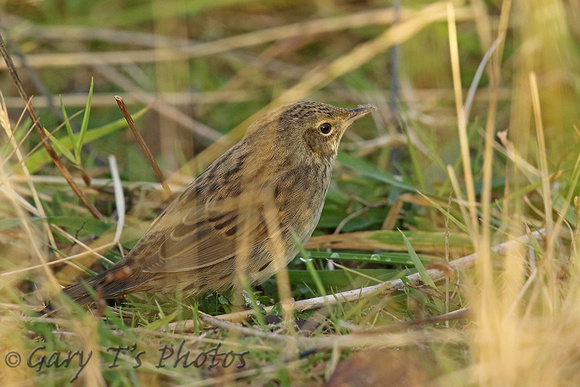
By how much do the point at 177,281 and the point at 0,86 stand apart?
4232 millimetres

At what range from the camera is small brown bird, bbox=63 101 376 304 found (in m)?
4.15

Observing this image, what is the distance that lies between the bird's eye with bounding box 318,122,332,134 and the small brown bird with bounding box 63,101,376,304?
0.21 feet

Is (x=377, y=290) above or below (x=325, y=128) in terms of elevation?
below

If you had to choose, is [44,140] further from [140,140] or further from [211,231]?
[211,231]

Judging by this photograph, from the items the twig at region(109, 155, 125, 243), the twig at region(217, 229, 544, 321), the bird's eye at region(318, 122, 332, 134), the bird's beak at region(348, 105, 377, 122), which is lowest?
the twig at region(217, 229, 544, 321)

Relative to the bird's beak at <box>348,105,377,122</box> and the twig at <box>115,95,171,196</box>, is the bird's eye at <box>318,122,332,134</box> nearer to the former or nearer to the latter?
the bird's beak at <box>348,105,377,122</box>

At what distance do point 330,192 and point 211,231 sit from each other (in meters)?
1.38

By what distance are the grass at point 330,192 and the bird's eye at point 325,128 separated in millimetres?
608

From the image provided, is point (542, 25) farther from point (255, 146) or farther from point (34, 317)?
point (34, 317)

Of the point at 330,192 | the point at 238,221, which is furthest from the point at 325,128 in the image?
the point at 238,221

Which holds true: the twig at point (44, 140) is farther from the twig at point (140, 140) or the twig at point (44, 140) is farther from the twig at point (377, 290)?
the twig at point (377, 290)

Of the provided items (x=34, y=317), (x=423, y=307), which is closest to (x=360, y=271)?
(x=423, y=307)

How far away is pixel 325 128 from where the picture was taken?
4848mm

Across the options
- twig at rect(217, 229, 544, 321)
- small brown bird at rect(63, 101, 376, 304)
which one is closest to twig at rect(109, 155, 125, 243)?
small brown bird at rect(63, 101, 376, 304)
